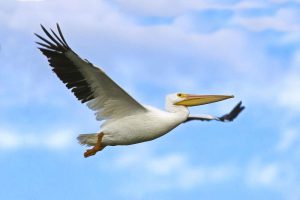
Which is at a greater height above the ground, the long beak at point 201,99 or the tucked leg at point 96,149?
the long beak at point 201,99

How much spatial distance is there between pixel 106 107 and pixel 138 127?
2.24 ft

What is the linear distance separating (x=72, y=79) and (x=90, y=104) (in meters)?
0.53

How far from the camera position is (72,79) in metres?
13.1

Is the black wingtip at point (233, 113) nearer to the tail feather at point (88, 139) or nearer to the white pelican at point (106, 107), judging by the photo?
the white pelican at point (106, 107)

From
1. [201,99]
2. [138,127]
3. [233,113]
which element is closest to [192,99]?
[201,99]

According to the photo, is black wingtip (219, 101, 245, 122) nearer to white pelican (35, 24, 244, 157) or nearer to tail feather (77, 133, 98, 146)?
white pelican (35, 24, 244, 157)

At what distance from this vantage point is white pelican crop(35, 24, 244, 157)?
1293 centimetres

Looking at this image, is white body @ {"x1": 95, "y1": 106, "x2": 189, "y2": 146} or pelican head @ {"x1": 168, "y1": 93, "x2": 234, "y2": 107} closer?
white body @ {"x1": 95, "y1": 106, "x2": 189, "y2": 146}

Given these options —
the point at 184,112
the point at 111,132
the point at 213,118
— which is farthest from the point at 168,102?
the point at 213,118

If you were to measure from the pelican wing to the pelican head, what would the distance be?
104cm

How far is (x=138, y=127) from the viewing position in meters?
13.0

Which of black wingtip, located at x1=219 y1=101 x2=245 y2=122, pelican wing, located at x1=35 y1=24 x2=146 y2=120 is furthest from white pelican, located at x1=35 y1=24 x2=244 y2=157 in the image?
black wingtip, located at x1=219 y1=101 x2=245 y2=122

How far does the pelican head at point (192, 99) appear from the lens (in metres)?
13.9

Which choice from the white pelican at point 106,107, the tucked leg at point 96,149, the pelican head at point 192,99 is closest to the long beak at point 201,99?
the pelican head at point 192,99
